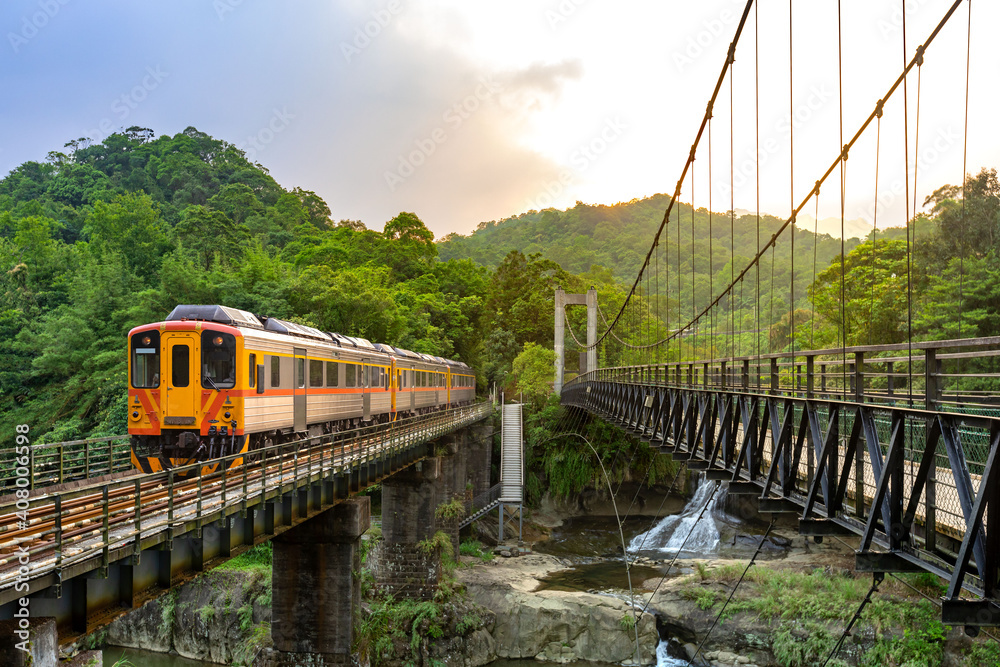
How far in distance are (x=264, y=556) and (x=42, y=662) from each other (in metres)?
24.6

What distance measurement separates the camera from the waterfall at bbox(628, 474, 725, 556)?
101 ft

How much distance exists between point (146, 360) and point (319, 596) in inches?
292

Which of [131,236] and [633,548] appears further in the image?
[131,236]

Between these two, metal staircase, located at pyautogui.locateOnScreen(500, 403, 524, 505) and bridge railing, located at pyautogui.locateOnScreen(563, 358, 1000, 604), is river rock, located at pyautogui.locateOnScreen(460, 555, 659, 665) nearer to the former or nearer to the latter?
metal staircase, located at pyautogui.locateOnScreen(500, 403, 524, 505)

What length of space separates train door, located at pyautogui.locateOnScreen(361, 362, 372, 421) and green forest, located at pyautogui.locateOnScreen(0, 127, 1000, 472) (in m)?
10.7

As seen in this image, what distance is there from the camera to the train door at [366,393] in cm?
2265

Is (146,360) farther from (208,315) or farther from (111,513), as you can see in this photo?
(111,513)

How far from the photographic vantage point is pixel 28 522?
845 centimetres

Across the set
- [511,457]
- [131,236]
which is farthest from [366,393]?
[131,236]

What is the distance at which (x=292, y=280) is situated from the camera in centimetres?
3834

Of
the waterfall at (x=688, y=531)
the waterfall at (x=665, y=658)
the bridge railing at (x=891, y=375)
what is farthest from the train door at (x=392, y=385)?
the bridge railing at (x=891, y=375)

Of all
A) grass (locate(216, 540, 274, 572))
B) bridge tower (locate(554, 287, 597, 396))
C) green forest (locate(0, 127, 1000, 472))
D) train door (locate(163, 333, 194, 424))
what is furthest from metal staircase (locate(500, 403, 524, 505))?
train door (locate(163, 333, 194, 424))

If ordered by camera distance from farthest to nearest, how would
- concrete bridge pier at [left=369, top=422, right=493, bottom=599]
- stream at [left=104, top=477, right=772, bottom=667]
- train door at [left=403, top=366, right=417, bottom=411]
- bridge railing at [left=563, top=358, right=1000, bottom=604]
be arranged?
1. train door at [left=403, top=366, right=417, bottom=411]
2. concrete bridge pier at [left=369, top=422, right=493, bottom=599]
3. stream at [left=104, top=477, right=772, bottom=667]
4. bridge railing at [left=563, top=358, right=1000, bottom=604]

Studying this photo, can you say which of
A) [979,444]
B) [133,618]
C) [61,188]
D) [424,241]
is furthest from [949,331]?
[61,188]
